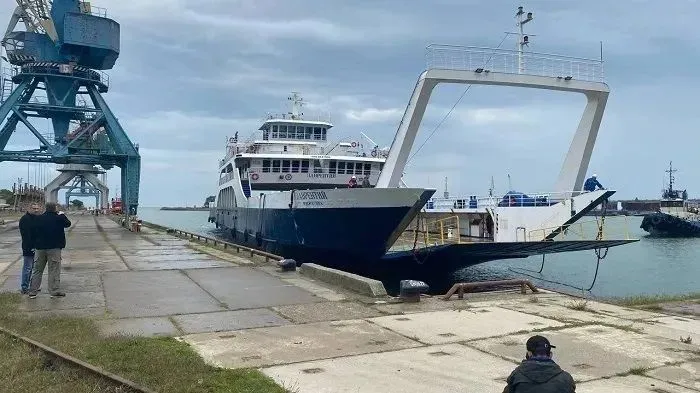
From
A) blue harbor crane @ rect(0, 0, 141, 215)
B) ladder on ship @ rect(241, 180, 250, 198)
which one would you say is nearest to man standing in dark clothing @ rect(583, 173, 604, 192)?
ladder on ship @ rect(241, 180, 250, 198)

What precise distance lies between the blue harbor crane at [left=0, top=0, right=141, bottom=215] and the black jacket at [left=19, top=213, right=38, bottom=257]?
36.5 m

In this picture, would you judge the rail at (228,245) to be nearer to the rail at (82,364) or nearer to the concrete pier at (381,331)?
the concrete pier at (381,331)

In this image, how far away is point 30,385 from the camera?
5.06 m

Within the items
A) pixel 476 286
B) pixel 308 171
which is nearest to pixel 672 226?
pixel 308 171

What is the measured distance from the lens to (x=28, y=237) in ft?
30.6

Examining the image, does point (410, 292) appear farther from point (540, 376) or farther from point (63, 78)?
point (63, 78)

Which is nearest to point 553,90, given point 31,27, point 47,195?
point 31,27

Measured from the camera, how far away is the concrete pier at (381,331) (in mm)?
5508

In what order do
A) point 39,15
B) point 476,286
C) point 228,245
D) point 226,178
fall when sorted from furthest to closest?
point 39,15 → point 226,178 → point 228,245 → point 476,286

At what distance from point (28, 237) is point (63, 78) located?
39.0 meters

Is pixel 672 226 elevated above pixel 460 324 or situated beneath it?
elevated above

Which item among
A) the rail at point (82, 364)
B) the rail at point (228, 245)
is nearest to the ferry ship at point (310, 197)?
the rail at point (228, 245)

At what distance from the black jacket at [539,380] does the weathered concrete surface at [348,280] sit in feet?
21.3

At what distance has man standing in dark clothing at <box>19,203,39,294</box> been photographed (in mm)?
9156
